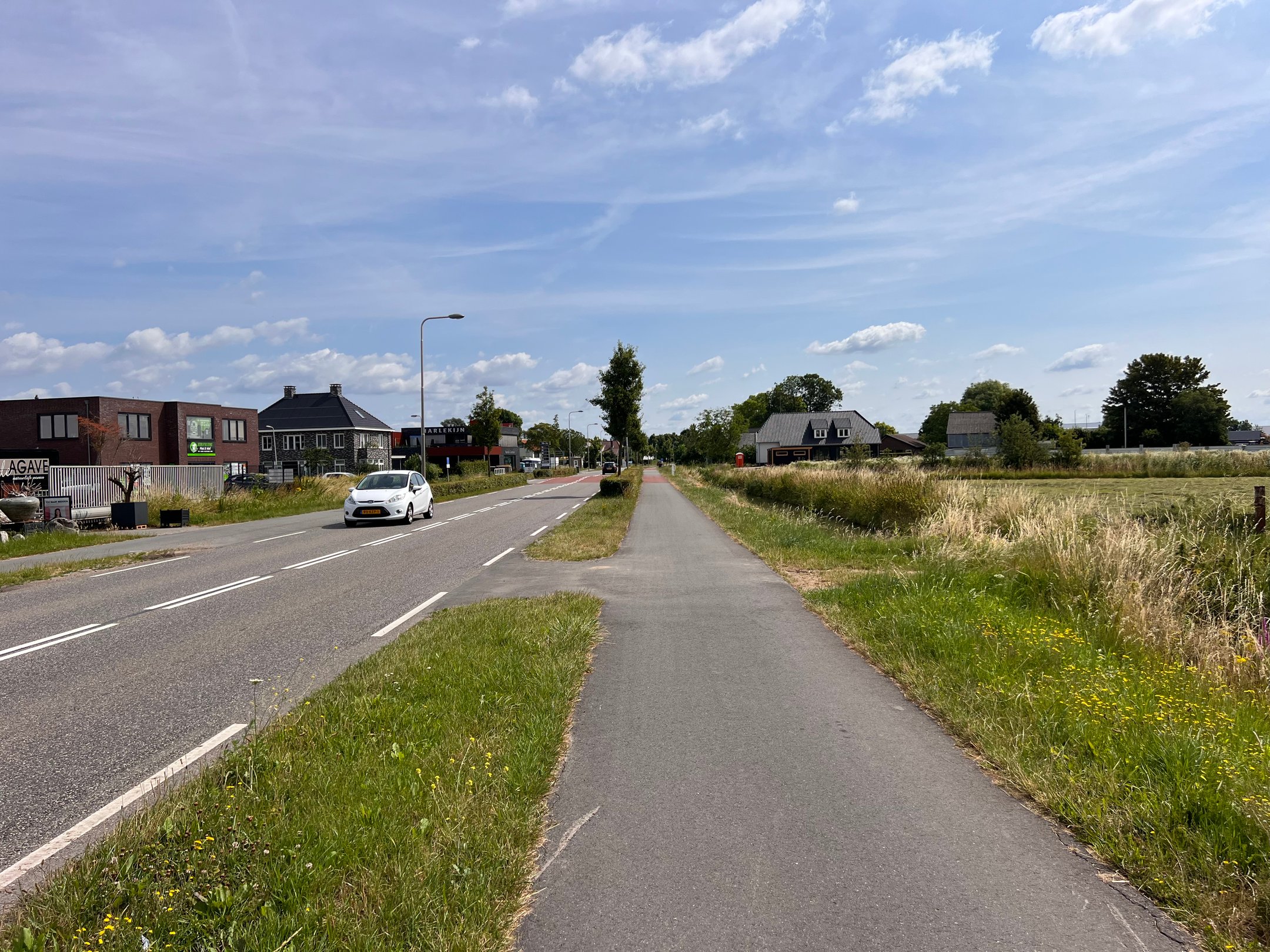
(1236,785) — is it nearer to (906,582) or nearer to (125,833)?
(125,833)

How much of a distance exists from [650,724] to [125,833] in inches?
116

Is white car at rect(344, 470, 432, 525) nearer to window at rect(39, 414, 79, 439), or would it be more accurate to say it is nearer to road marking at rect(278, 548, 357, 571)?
road marking at rect(278, 548, 357, 571)

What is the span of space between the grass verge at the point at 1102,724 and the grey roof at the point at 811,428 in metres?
94.0

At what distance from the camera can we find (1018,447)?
4741cm

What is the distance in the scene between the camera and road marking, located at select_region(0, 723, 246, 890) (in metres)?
3.47

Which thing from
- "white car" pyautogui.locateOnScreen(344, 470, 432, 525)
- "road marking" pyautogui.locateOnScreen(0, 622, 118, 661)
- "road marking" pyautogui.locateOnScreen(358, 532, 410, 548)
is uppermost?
"white car" pyautogui.locateOnScreen(344, 470, 432, 525)

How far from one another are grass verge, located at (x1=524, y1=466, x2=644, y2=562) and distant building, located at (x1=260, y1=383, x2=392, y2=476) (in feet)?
182

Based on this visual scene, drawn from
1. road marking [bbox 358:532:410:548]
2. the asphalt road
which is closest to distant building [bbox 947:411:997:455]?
road marking [bbox 358:532:410:548]

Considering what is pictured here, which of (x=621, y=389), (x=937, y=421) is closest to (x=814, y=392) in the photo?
(x=937, y=421)

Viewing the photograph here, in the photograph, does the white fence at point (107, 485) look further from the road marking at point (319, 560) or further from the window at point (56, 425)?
the window at point (56, 425)

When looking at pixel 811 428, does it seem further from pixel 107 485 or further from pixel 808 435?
pixel 107 485

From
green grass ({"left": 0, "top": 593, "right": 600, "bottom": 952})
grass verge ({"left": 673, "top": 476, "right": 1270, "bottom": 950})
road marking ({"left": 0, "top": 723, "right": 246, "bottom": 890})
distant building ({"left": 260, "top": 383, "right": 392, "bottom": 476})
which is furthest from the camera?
distant building ({"left": 260, "top": 383, "right": 392, "bottom": 476})

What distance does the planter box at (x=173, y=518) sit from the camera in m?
24.3

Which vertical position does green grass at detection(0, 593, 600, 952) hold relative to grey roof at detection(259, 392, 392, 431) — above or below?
below
